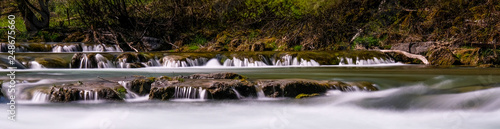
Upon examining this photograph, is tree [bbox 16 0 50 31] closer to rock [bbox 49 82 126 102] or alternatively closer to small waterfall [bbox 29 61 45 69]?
small waterfall [bbox 29 61 45 69]

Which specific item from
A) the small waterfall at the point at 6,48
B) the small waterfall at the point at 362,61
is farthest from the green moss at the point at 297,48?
the small waterfall at the point at 6,48

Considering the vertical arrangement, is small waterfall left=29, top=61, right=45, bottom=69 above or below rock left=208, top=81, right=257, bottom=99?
above

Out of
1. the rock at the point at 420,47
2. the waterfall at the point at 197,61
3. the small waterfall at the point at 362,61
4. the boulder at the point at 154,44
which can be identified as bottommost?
the small waterfall at the point at 362,61

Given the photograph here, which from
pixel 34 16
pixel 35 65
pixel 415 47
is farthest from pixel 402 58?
pixel 34 16

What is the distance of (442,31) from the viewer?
12977 mm

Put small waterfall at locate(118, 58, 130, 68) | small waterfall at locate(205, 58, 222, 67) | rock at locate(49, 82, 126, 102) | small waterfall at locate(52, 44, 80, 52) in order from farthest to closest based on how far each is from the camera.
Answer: small waterfall at locate(52, 44, 80, 52), small waterfall at locate(205, 58, 222, 67), small waterfall at locate(118, 58, 130, 68), rock at locate(49, 82, 126, 102)

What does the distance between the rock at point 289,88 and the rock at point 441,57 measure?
6709mm

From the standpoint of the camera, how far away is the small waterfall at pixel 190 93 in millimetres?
5543

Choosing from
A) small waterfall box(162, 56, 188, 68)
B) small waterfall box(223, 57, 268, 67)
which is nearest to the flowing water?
small waterfall box(162, 56, 188, 68)

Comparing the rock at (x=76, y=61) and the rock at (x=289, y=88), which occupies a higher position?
the rock at (x=76, y=61)

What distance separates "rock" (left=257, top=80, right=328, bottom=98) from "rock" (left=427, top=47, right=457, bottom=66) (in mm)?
6709

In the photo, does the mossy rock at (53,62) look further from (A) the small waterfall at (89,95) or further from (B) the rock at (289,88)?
(B) the rock at (289,88)

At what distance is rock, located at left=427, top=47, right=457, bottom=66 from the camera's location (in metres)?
11.0

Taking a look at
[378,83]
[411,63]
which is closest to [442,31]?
[411,63]
